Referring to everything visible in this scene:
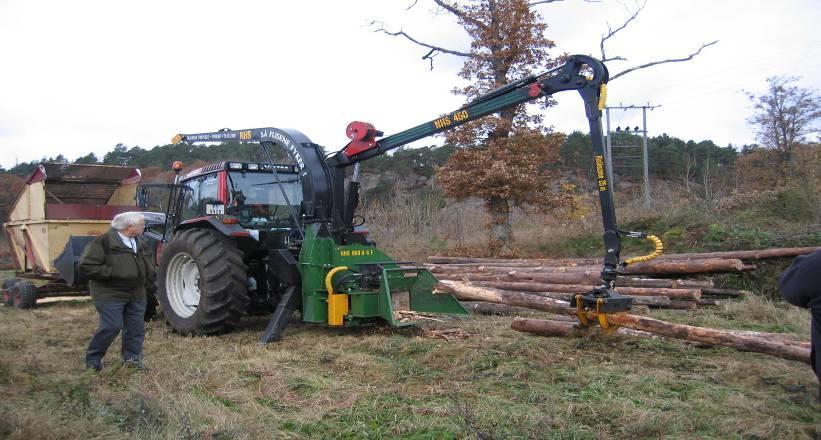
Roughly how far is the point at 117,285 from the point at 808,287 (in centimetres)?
556

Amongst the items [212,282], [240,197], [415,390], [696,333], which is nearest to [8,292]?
[240,197]

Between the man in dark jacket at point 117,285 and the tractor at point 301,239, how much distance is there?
1.36m

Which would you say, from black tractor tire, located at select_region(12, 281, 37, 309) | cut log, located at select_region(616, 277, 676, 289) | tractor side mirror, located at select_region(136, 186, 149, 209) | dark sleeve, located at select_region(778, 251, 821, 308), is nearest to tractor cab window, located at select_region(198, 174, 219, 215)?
tractor side mirror, located at select_region(136, 186, 149, 209)

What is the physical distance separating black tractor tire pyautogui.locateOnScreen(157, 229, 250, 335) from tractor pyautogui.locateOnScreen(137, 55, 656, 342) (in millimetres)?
12

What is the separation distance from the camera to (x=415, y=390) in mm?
5086

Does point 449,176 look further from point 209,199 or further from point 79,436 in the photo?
point 79,436

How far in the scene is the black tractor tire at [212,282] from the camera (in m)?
7.63

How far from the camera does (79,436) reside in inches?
150

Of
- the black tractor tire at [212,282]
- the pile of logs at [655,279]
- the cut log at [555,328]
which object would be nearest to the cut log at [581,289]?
the pile of logs at [655,279]

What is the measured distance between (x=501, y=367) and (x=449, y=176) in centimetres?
1101

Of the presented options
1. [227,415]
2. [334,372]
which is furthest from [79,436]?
[334,372]

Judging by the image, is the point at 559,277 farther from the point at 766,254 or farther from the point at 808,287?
the point at 808,287

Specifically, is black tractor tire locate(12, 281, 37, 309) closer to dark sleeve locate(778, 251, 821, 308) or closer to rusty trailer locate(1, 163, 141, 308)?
rusty trailer locate(1, 163, 141, 308)

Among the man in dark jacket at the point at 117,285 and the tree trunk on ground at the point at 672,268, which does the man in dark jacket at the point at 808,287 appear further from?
the tree trunk on ground at the point at 672,268
